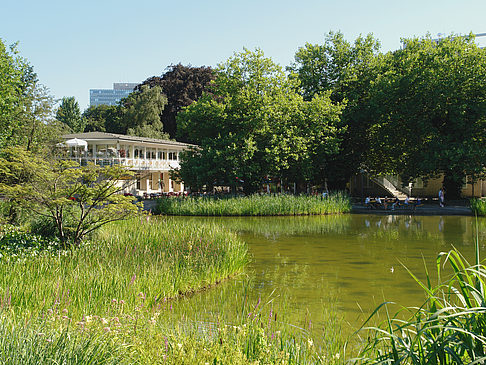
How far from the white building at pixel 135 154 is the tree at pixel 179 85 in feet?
26.3

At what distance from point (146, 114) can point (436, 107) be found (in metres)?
36.2

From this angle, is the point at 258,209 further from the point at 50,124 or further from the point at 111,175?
the point at 111,175

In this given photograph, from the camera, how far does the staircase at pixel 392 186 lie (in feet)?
148

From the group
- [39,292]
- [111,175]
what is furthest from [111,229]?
[39,292]

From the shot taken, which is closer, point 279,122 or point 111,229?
point 111,229

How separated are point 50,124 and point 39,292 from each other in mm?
20311

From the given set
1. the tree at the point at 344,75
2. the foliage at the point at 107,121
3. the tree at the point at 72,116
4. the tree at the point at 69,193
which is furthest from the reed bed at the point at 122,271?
the tree at the point at 72,116

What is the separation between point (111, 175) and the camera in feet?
38.5

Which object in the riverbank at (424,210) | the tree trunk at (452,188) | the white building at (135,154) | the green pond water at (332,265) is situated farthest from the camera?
the white building at (135,154)

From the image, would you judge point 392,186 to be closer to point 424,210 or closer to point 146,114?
point 424,210

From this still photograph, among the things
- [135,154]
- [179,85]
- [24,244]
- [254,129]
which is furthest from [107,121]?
[24,244]

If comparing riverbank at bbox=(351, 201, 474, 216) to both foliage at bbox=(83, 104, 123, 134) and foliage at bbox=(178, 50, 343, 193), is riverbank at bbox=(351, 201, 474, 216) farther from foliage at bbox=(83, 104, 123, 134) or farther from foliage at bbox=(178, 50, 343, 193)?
foliage at bbox=(83, 104, 123, 134)

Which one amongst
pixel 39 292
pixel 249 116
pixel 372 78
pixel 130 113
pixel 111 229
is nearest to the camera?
pixel 39 292

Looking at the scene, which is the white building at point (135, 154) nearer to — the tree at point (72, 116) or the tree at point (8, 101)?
the tree at point (8, 101)
